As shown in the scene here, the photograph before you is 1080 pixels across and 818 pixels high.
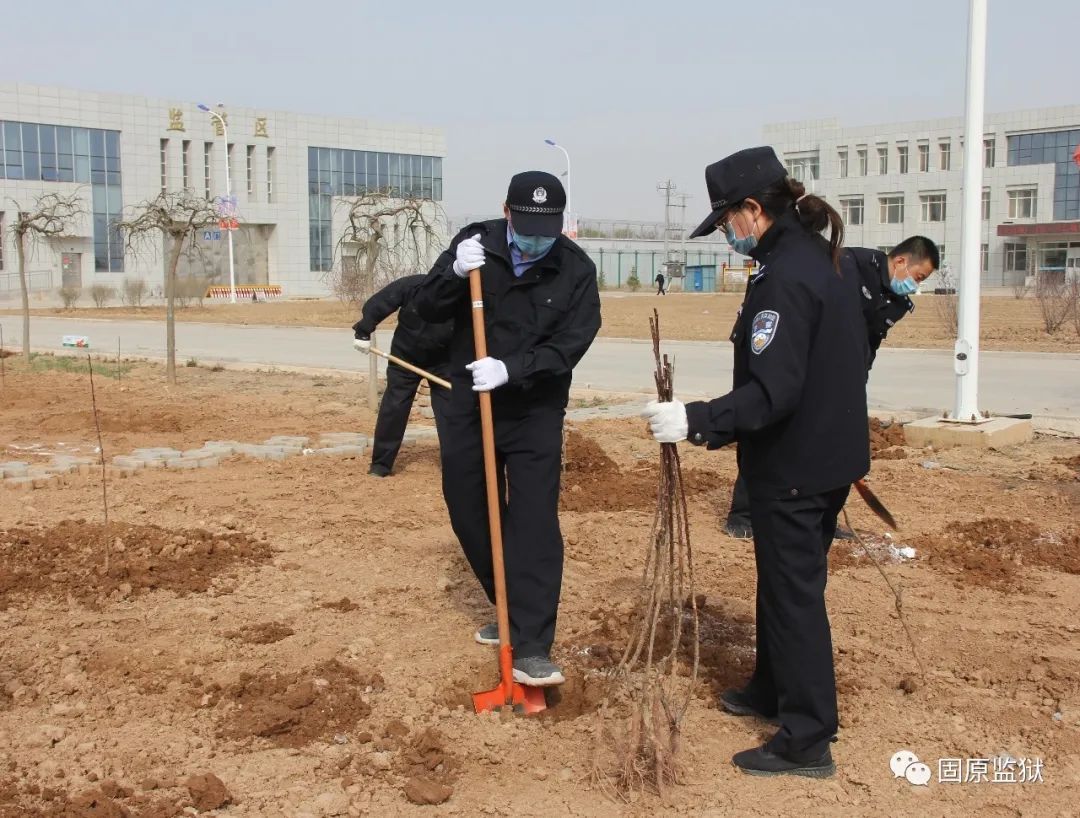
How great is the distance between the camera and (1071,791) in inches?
134

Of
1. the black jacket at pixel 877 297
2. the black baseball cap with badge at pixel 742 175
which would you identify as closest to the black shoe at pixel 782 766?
the black baseball cap with badge at pixel 742 175

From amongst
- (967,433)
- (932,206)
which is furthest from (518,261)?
(932,206)

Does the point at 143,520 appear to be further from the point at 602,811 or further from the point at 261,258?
the point at 261,258

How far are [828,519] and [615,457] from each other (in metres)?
5.25

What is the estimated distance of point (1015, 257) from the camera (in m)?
71.3

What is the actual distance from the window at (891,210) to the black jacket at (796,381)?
74965mm

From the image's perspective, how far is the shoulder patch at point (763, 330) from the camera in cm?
329

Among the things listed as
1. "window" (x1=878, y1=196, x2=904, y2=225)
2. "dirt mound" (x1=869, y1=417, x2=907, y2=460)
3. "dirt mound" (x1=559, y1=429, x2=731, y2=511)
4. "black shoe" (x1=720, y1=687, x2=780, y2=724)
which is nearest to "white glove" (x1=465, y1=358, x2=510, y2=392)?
"black shoe" (x1=720, y1=687, x2=780, y2=724)

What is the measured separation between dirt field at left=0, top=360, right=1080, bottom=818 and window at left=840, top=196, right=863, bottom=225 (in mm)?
71423

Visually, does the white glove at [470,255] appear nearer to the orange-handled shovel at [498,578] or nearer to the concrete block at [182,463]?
the orange-handled shovel at [498,578]

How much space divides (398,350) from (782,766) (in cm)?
432

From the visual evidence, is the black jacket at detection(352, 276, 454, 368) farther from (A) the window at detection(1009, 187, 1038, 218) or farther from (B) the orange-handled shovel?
(A) the window at detection(1009, 187, 1038, 218)

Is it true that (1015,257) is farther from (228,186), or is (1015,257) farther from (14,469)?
(14,469)

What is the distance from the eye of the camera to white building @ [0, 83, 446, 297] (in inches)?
2274
